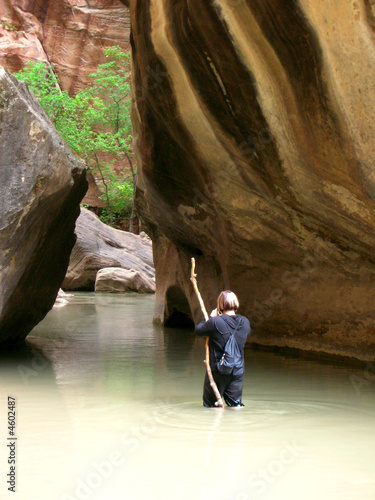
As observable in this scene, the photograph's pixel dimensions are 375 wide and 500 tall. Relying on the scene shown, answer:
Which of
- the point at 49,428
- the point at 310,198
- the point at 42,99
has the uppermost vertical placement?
the point at 42,99

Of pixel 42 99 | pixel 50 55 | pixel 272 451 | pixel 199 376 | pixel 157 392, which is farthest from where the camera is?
pixel 50 55

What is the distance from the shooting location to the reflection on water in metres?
Answer: 2.80

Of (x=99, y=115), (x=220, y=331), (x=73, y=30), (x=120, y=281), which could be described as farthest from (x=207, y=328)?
(x=73, y=30)

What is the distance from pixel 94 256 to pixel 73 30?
1681 cm

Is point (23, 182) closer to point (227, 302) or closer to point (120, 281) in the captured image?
point (227, 302)

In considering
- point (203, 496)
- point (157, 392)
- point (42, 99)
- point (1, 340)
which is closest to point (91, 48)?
point (42, 99)

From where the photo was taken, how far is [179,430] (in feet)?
12.5

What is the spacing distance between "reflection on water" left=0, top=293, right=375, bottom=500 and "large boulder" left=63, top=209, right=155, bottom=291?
50.3 feet

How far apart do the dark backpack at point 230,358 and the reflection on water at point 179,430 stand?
0.30 m

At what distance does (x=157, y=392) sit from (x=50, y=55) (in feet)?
103

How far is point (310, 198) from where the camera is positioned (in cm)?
625

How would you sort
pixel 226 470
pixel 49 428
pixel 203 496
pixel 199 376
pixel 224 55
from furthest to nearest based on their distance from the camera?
pixel 199 376 → pixel 224 55 → pixel 49 428 → pixel 226 470 → pixel 203 496

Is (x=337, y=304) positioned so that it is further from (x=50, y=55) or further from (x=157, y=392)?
(x=50, y=55)

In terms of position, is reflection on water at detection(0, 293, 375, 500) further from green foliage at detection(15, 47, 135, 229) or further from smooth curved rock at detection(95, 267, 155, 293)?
green foliage at detection(15, 47, 135, 229)
